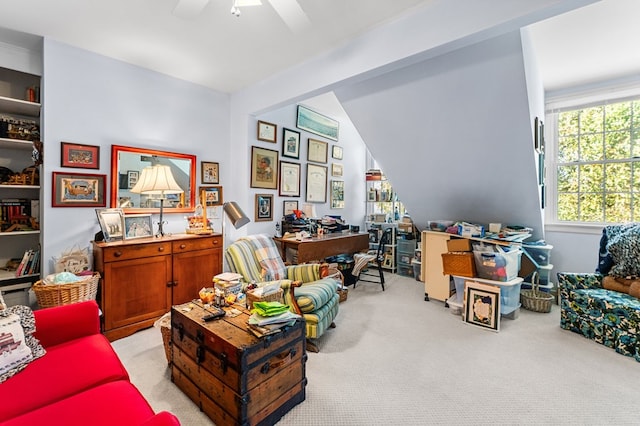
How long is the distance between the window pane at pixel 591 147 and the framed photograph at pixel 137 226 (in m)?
5.15

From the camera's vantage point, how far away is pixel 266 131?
12.9ft

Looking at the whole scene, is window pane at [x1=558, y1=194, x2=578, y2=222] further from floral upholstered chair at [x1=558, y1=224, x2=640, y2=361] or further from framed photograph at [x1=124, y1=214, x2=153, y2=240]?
Result: framed photograph at [x1=124, y1=214, x2=153, y2=240]

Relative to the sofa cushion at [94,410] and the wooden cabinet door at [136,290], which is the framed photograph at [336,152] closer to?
the wooden cabinet door at [136,290]

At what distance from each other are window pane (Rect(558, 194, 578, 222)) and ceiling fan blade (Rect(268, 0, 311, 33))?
403cm

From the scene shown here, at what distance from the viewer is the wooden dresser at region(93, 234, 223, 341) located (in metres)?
2.50

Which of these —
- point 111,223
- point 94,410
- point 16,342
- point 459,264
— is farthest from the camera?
point 459,264

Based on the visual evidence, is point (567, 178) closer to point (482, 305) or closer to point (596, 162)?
point (596, 162)

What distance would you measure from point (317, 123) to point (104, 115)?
2.82 meters

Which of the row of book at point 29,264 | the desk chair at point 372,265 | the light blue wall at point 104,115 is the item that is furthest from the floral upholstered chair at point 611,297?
the row of book at point 29,264

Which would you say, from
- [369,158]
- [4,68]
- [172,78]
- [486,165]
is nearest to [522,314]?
[486,165]

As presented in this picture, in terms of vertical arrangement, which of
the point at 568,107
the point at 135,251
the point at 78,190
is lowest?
the point at 135,251

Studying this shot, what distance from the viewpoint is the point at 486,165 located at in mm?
3184

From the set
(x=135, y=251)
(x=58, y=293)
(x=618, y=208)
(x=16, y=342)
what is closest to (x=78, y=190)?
(x=135, y=251)

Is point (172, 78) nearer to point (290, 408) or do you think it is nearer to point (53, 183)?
point (53, 183)
